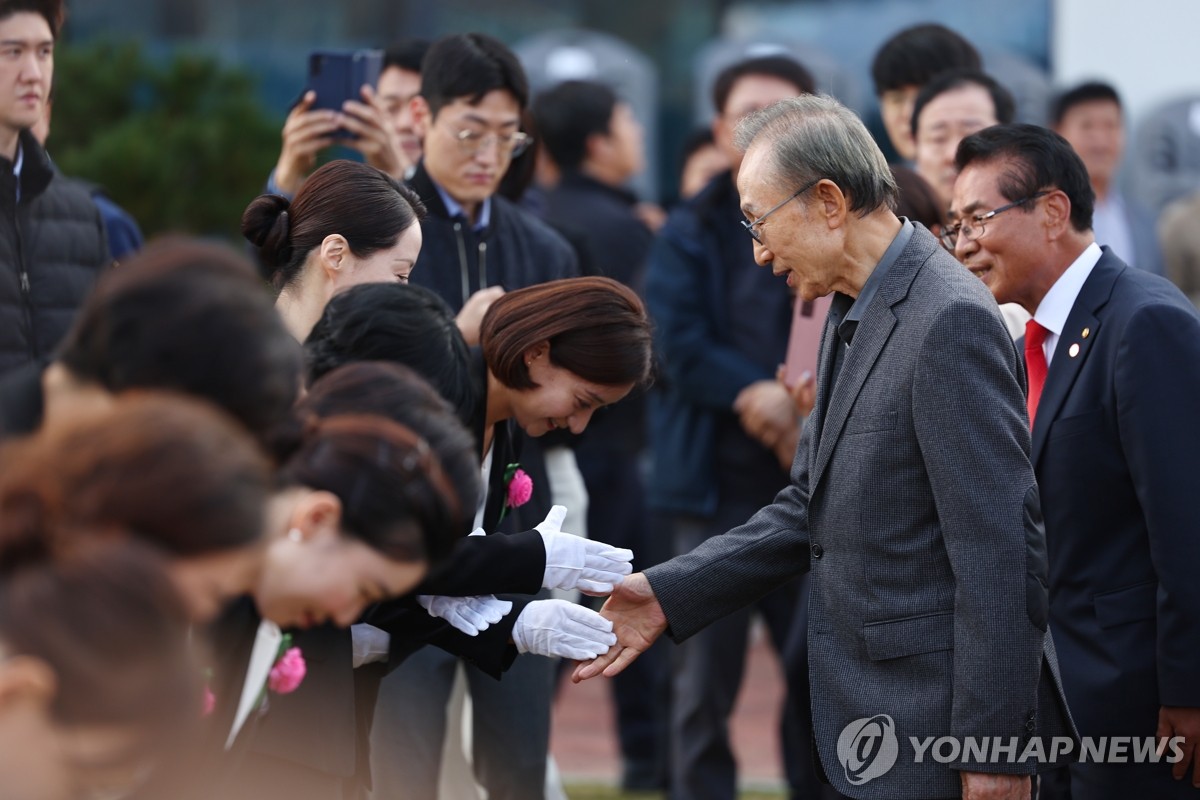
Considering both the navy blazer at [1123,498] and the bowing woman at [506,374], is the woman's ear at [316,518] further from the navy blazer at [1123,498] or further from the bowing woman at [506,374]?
the navy blazer at [1123,498]

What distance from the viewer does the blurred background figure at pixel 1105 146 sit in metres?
5.64

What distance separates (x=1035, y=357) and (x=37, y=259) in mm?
2546

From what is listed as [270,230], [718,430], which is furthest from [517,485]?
Result: [718,430]

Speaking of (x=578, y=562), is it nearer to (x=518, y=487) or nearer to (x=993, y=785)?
(x=518, y=487)

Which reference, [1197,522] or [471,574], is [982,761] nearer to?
[1197,522]

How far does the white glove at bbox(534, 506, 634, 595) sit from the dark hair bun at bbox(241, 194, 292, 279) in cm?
81

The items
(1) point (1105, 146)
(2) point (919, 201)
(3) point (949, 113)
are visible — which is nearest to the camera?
(2) point (919, 201)

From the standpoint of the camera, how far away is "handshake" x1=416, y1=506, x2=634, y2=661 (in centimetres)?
311

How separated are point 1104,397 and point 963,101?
60.6 inches

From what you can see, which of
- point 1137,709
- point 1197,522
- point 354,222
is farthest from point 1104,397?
point 354,222

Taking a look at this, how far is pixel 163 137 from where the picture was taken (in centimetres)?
763

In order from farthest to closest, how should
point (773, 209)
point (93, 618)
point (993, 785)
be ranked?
point (773, 209)
point (993, 785)
point (93, 618)

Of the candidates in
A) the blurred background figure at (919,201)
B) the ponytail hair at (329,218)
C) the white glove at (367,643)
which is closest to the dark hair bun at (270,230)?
the ponytail hair at (329,218)

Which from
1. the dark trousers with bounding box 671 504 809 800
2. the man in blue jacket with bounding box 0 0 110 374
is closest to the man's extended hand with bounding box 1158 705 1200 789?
the dark trousers with bounding box 671 504 809 800
